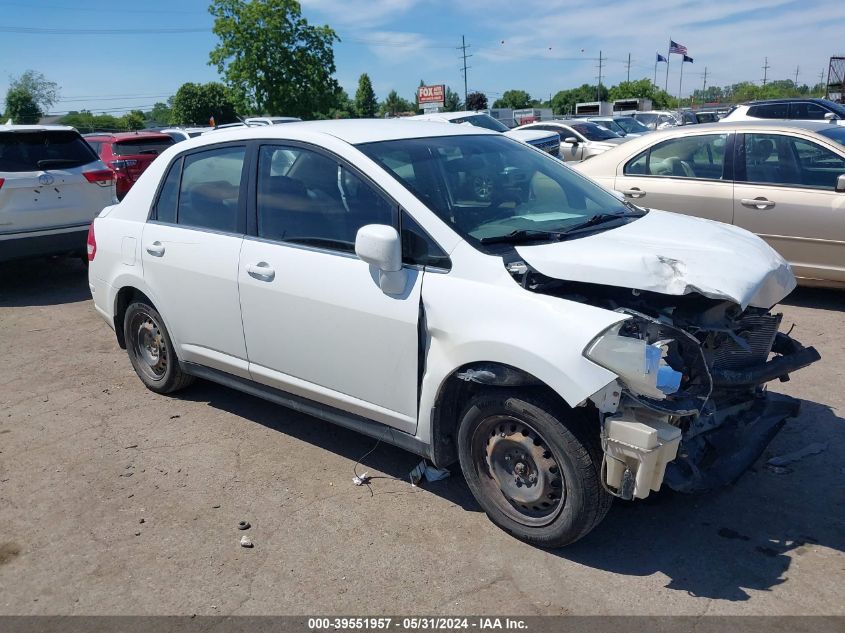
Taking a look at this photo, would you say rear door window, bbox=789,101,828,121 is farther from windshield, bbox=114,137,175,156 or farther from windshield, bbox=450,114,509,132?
windshield, bbox=114,137,175,156

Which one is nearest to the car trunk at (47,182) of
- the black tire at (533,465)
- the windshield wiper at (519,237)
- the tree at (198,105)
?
the windshield wiper at (519,237)

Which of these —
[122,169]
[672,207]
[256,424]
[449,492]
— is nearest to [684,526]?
[449,492]

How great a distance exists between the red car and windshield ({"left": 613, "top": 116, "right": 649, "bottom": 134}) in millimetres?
14281

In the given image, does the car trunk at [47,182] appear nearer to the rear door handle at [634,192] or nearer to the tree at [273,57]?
the rear door handle at [634,192]

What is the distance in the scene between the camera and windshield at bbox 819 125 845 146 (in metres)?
6.62

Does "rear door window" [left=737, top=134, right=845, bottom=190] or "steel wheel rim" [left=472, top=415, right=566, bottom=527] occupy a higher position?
"rear door window" [left=737, top=134, right=845, bottom=190]

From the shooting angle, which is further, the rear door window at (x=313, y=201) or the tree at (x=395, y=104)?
the tree at (x=395, y=104)

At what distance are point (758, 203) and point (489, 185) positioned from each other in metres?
3.82

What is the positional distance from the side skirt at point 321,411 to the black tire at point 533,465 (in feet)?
0.99

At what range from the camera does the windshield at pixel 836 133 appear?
6.62m

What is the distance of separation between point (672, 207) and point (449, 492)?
447cm

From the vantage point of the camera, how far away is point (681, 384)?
3.13m

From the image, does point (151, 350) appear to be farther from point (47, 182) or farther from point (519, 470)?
point (47, 182)

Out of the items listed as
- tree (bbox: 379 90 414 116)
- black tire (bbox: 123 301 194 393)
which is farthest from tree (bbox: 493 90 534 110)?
black tire (bbox: 123 301 194 393)
